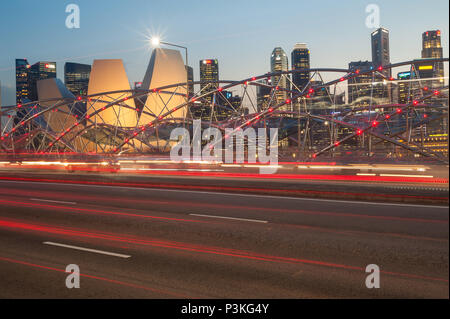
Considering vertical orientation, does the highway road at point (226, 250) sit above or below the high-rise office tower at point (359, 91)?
below

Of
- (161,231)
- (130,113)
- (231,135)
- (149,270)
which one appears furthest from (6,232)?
(130,113)

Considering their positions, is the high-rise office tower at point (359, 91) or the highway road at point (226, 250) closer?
the highway road at point (226, 250)

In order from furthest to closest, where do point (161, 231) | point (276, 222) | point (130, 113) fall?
point (130, 113) < point (276, 222) < point (161, 231)

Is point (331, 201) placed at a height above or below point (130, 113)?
below

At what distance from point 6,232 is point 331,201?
11016 millimetres

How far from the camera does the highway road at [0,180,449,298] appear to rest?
616cm

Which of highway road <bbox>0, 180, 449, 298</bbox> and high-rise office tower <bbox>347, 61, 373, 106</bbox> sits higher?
high-rise office tower <bbox>347, 61, 373, 106</bbox>

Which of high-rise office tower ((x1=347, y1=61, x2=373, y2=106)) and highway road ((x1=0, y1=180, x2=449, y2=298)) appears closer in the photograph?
highway road ((x1=0, y1=180, x2=449, y2=298))

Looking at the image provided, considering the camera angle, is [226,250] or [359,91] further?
[359,91]

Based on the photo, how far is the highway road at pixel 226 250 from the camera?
6.16 meters

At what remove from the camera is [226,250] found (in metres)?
8.45
